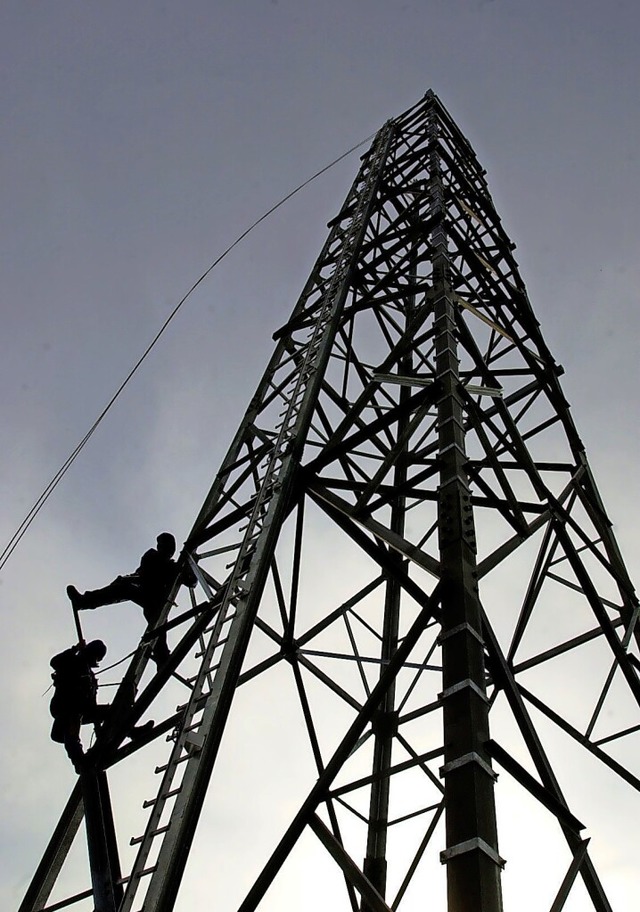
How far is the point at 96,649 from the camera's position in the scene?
712 centimetres

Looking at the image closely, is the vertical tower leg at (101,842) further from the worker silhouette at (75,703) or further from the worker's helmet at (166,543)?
the worker's helmet at (166,543)

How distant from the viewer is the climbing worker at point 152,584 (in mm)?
7684

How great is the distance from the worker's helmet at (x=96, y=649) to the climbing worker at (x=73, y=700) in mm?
37

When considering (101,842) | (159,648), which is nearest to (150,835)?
(101,842)

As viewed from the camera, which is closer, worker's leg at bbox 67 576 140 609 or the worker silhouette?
the worker silhouette

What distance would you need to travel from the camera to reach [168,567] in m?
8.16

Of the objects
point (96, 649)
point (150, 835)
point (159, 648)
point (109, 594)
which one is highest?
point (109, 594)

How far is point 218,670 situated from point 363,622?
12.1ft

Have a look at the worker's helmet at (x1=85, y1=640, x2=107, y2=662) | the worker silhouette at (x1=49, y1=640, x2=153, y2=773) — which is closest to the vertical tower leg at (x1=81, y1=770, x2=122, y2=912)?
the worker silhouette at (x1=49, y1=640, x2=153, y2=773)

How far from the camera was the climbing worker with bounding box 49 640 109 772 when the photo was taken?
646 centimetres

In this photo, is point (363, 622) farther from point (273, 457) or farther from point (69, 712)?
point (69, 712)

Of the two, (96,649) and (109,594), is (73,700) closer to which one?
(96,649)

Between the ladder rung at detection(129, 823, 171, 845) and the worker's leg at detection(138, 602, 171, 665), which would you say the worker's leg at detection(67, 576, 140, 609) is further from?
the ladder rung at detection(129, 823, 171, 845)

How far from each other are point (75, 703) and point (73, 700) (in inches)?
1.2
